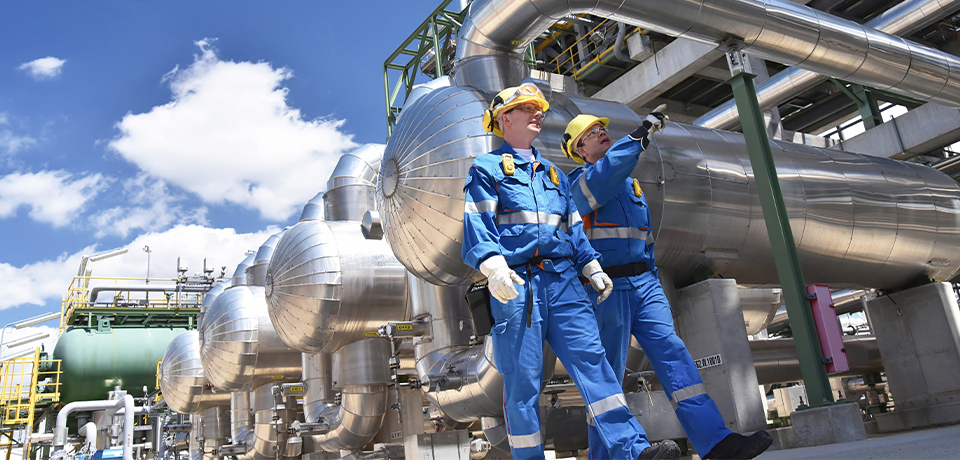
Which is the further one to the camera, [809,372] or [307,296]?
[307,296]

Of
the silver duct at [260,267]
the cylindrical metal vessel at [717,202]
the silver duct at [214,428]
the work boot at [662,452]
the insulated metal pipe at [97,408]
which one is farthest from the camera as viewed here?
the insulated metal pipe at [97,408]

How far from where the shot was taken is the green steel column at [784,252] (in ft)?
15.2

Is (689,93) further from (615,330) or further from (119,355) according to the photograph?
(119,355)

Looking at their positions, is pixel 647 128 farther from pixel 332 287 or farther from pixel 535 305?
pixel 332 287

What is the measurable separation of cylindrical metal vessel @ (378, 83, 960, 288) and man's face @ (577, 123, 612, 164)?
101cm

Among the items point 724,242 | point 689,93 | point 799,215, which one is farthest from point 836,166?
point 689,93

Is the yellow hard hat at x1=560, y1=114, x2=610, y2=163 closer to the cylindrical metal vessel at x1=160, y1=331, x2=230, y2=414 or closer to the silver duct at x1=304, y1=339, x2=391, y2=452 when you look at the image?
the silver duct at x1=304, y1=339, x2=391, y2=452

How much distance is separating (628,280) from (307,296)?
483 cm

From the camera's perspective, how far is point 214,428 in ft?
47.2

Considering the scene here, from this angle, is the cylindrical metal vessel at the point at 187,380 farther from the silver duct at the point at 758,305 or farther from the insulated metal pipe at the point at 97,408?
the silver duct at the point at 758,305

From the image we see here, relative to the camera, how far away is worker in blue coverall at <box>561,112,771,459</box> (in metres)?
3.03

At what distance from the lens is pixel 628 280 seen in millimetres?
3432

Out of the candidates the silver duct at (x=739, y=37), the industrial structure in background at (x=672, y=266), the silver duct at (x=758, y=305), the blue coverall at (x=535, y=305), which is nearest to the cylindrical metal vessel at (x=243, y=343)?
the industrial structure in background at (x=672, y=266)

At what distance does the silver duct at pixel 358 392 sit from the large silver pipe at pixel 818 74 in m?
6.93
